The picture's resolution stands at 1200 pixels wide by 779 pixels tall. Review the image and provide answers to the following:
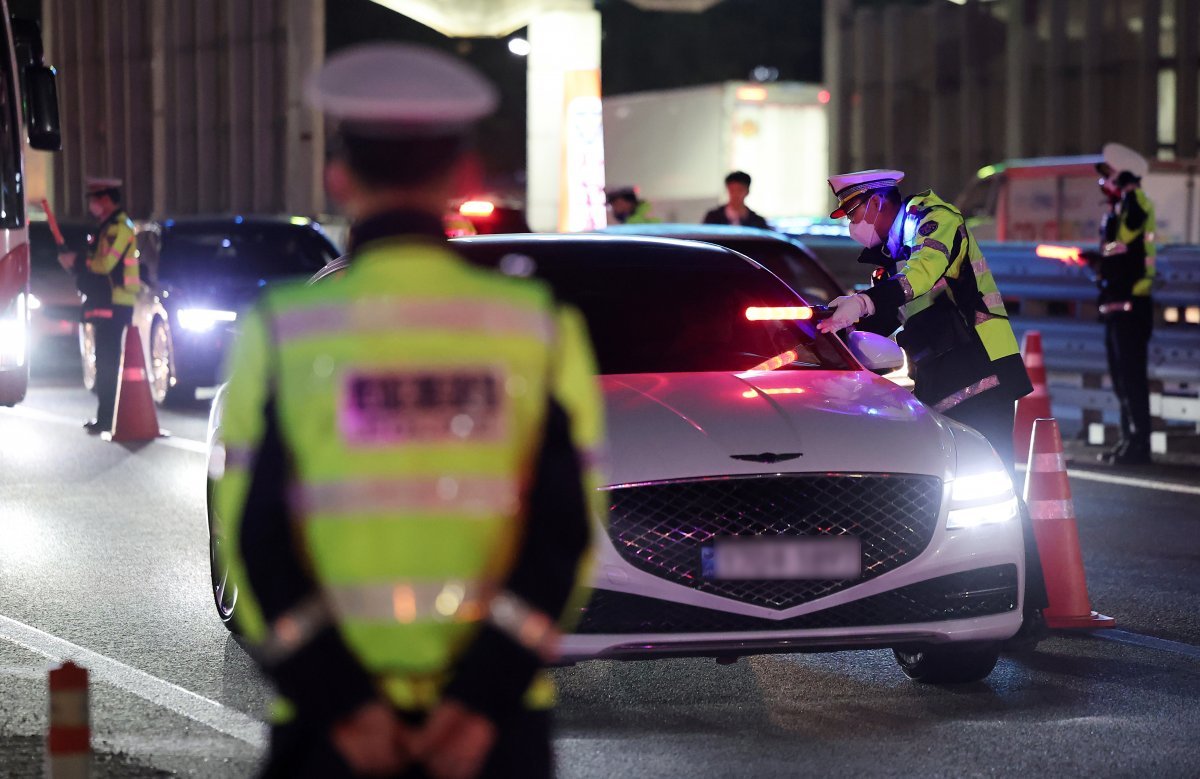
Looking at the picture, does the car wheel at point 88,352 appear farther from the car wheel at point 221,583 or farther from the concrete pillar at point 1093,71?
the concrete pillar at point 1093,71

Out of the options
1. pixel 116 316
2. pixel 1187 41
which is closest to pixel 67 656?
pixel 116 316

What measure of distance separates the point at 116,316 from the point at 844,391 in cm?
1010

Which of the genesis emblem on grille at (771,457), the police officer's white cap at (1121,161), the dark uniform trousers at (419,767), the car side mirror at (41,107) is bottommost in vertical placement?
the genesis emblem on grille at (771,457)

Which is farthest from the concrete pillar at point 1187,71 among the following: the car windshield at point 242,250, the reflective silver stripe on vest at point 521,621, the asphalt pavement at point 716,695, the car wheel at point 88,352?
the reflective silver stripe on vest at point 521,621

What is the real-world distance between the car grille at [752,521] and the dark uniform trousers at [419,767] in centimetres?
332

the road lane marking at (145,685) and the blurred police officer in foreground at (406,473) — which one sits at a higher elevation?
the blurred police officer in foreground at (406,473)

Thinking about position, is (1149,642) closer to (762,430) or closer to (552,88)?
(762,430)

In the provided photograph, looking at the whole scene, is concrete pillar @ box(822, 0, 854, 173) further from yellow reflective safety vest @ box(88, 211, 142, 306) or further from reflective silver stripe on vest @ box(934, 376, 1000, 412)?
reflective silver stripe on vest @ box(934, 376, 1000, 412)

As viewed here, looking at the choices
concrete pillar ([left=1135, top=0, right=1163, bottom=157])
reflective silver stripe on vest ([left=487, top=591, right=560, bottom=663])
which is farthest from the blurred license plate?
concrete pillar ([left=1135, top=0, right=1163, bottom=157])

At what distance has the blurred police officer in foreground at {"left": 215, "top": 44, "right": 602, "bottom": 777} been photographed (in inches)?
108

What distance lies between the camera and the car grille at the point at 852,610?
6.23 m

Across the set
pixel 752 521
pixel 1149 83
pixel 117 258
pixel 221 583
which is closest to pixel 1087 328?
pixel 117 258

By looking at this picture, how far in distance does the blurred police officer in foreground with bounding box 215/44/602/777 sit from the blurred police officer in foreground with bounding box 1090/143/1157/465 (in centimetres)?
1120

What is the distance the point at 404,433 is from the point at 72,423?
1479cm
